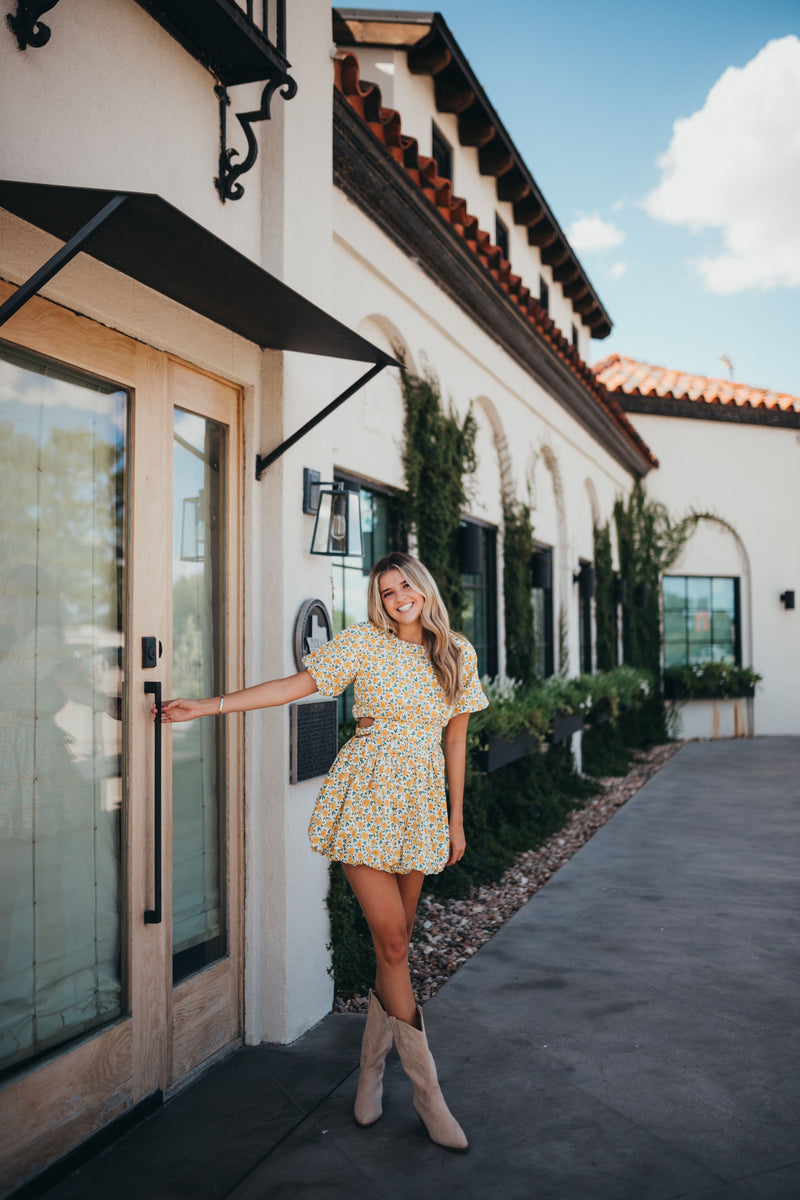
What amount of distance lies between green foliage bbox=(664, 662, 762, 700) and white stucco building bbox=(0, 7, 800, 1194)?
993cm

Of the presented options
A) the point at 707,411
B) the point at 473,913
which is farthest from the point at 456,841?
the point at 707,411

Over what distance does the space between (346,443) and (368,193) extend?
1.36 meters

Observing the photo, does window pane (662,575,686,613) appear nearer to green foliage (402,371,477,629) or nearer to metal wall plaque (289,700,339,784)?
green foliage (402,371,477,629)

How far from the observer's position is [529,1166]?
259 centimetres

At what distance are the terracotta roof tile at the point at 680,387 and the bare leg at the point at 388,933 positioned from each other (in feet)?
40.4

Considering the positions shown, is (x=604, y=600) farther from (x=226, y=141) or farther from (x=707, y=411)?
(x=226, y=141)

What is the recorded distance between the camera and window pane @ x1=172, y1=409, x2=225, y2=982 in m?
3.24

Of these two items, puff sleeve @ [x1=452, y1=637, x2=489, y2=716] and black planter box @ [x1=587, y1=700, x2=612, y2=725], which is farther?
black planter box @ [x1=587, y1=700, x2=612, y2=725]

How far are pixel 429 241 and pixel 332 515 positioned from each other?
9.04ft

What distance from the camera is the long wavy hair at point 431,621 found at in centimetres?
292

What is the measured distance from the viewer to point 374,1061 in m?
2.87

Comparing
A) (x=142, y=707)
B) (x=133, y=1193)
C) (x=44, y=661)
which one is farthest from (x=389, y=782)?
(x=133, y=1193)

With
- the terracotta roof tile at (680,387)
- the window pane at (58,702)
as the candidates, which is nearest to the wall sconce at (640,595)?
the terracotta roof tile at (680,387)

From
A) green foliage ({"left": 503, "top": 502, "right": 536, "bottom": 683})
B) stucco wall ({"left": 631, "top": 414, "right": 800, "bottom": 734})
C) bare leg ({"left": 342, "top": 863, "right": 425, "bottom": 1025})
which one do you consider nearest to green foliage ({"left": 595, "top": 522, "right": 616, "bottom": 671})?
stucco wall ({"left": 631, "top": 414, "right": 800, "bottom": 734})
